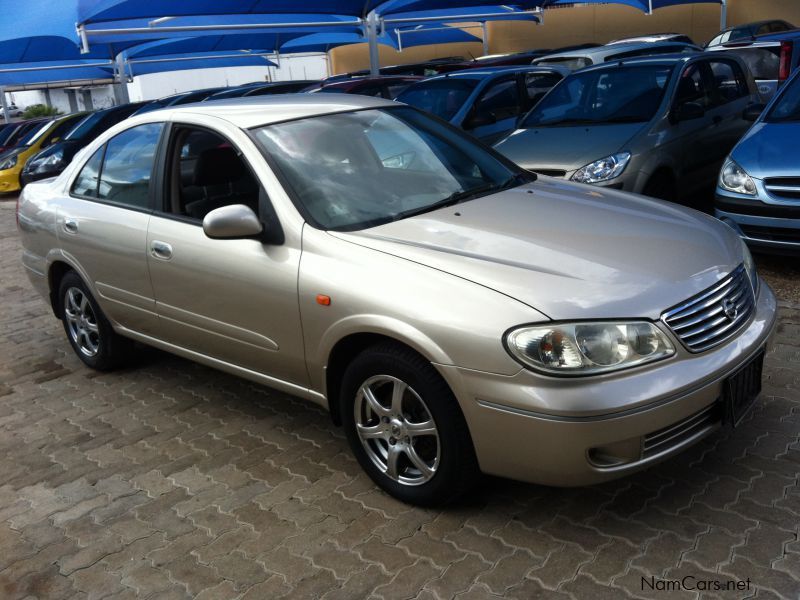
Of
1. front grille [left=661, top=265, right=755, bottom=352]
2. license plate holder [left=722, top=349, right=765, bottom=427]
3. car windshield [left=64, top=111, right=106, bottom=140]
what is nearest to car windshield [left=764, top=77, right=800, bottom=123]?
front grille [left=661, top=265, right=755, bottom=352]

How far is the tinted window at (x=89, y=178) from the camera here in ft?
16.1

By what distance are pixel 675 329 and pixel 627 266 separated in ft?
1.01

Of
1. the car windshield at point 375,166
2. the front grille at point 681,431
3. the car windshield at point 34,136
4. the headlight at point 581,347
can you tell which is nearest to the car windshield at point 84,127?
the car windshield at point 34,136

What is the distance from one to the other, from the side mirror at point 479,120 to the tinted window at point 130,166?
475 cm

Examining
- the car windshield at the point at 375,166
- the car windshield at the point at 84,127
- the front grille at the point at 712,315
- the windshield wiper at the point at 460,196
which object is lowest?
the car windshield at the point at 84,127

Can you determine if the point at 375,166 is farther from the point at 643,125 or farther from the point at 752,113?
the point at 752,113

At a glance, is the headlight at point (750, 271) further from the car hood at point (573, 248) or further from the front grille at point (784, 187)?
the front grille at point (784, 187)

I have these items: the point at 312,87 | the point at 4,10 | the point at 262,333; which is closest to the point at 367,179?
the point at 262,333

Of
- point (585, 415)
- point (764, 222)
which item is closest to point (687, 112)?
point (764, 222)

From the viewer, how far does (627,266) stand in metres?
3.07

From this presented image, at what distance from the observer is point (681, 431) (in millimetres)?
2947

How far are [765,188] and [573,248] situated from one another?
3139 millimetres

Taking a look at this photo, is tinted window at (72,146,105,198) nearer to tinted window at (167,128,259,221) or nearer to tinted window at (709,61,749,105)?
tinted window at (167,128,259,221)

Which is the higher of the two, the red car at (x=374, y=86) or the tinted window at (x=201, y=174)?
the tinted window at (x=201, y=174)
